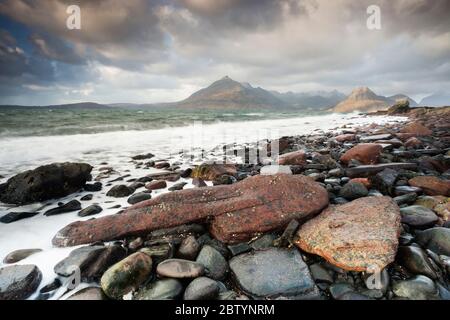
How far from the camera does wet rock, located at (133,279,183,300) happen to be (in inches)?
66.9

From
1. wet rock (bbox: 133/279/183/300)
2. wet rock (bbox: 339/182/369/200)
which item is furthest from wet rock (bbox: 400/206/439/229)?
wet rock (bbox: 133/279/183/300)

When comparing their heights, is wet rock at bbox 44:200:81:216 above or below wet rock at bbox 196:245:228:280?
above

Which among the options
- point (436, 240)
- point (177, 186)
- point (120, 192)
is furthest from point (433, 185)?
point (120, 192)

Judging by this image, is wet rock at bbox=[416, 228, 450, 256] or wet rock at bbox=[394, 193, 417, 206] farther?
wet rock at bbox=[394, 193, 417, 206]

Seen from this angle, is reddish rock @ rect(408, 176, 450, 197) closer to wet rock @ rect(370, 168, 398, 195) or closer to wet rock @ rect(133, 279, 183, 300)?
wet rock @ rect(370, 168, 398, 195)

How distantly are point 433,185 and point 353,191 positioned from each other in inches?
40.7

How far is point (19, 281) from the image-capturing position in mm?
1825

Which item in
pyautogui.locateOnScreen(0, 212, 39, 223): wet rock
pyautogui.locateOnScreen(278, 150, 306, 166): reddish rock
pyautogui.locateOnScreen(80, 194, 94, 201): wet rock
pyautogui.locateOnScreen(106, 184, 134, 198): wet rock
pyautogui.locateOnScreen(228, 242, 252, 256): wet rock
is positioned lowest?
pyautogui.locateOnScreen(228, 242, 252, 256): wet rock

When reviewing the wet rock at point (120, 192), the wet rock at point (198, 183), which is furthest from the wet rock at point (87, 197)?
the wet rock at point (198, 183)

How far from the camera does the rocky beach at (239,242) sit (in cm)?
175

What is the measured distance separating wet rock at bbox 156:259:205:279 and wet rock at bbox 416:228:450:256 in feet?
6.34

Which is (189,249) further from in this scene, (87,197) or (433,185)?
(433,185)

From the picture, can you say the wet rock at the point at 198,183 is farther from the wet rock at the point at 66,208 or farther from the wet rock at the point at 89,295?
the wet rock at the point at 89,295
